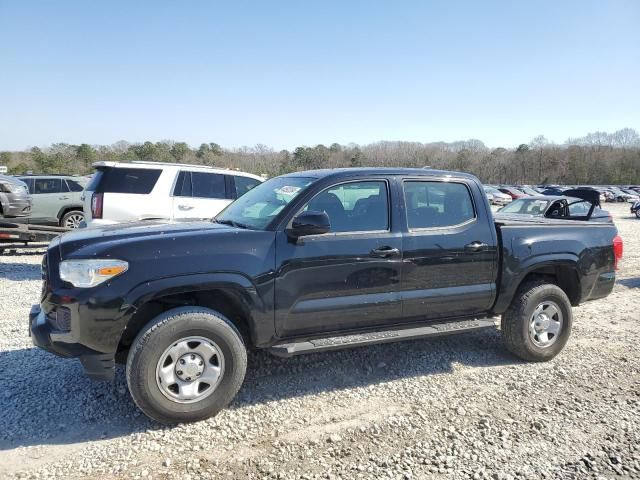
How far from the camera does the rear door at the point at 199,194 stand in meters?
8.12

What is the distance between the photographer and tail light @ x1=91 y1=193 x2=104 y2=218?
752 cm

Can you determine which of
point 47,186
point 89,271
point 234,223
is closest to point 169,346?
point 89,271

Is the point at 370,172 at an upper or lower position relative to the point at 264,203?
upper

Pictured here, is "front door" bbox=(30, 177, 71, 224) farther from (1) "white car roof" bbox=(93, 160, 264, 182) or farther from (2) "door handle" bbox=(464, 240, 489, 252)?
(2) "door handle" bbox=(464, 240, 489, 252)

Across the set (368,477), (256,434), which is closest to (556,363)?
(368,477)

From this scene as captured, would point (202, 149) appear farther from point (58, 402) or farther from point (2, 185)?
point (58, 402)

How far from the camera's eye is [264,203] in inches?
161

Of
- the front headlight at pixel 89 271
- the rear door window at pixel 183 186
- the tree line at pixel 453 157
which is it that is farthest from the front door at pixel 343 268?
the tree line at pixel 453 157

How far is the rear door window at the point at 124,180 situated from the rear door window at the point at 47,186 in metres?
5.61

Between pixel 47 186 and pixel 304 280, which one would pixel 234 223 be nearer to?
pixel 304 280

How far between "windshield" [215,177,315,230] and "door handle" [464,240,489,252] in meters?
1.59

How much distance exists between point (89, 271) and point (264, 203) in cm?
156

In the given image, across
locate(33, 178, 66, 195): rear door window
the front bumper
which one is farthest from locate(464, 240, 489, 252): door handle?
locate(33, 178, 66, 195): rear door window

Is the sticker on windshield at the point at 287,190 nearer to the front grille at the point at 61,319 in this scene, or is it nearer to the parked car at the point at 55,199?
the front grille at the point at 61,319
